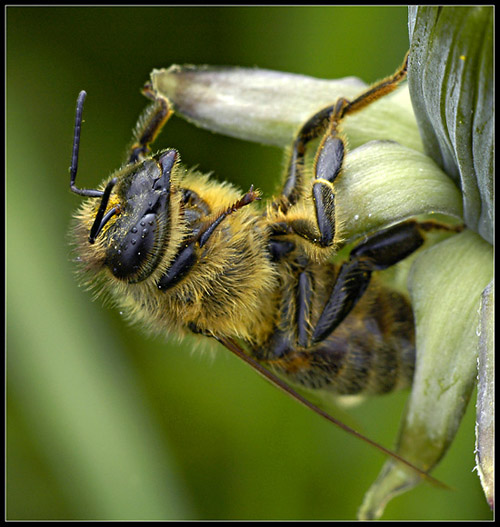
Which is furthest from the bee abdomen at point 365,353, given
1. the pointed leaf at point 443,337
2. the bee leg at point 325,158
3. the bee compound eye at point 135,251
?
the bee compound eye at point 135,251

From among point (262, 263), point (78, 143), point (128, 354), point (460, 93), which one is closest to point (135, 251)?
point (78, 143)

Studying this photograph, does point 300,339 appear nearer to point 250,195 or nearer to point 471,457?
point 250,195

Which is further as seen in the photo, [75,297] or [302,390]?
[75,297]

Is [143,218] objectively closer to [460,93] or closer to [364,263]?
[364,263]

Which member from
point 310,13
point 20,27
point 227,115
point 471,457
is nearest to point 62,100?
point 20,27

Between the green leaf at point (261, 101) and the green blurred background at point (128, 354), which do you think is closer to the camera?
the green leaf at point (261, 101)

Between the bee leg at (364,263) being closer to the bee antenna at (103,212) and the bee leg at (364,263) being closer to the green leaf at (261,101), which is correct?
the green leaf at (261,101)

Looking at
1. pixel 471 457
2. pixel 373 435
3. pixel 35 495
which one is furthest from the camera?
pixel 35 495
